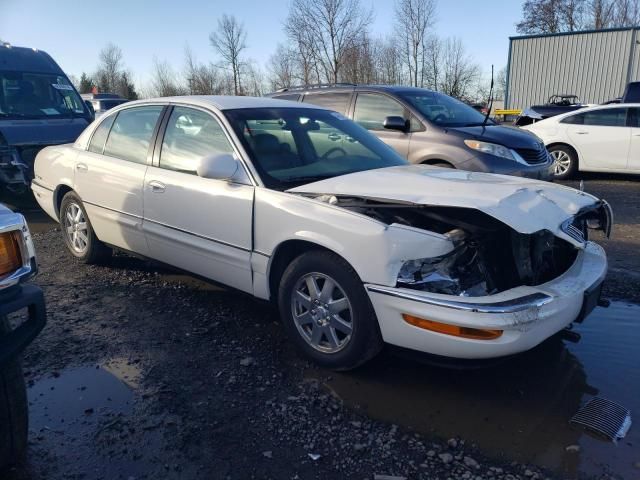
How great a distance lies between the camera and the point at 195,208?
149 inches

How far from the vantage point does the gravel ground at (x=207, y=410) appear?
241cm

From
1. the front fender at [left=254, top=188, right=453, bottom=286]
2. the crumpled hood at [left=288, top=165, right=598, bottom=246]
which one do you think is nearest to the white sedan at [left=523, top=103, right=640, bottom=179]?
the crumpled hood at [left=288, top=165, right=598, bottom=246]

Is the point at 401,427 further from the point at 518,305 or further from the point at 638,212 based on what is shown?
the point at 638,212

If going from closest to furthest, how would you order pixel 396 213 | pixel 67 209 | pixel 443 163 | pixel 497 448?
pixel 497 448 → pixel 396 213 → pixel 67 209 → pixel 443 163

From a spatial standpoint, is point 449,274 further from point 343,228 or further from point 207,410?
point 207,410

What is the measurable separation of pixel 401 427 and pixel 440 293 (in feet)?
2.34

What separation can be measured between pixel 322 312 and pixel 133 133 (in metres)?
2.52

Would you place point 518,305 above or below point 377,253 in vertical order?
below

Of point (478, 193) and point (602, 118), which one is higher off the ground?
point (602, 118)

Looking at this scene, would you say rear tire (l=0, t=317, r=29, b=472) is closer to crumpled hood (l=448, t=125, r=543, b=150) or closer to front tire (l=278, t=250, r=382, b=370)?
front tire (l=278, t=250, r=382, b=370)

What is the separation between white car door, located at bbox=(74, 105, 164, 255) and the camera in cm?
432

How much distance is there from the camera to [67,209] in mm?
5219

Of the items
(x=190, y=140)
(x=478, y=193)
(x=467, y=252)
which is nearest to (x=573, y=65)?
(x=190, y=140)

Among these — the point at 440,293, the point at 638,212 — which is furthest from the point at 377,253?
the point at 638,212
